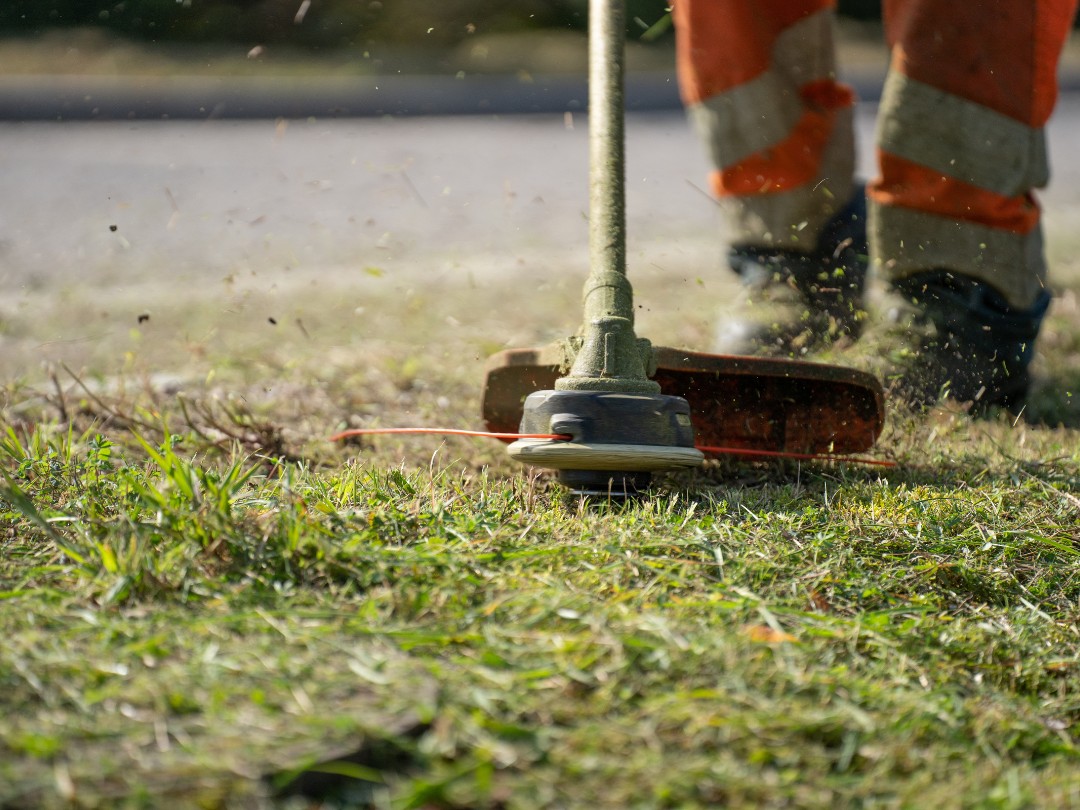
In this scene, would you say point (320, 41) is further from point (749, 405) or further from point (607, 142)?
point (749, 405)

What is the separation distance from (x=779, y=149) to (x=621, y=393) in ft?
4.71

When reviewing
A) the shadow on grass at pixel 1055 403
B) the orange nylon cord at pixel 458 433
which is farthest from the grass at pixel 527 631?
the shadow on grass at pixel 1055 403

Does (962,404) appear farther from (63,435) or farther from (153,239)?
(153,239)

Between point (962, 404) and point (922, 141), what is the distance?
62 centimetres

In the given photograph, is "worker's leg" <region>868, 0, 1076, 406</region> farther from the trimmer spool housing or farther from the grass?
the trimmer spool housing

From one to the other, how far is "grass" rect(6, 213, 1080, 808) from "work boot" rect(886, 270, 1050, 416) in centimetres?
25

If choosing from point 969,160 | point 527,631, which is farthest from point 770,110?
A: point 527,631

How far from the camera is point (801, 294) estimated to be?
2.83 metres

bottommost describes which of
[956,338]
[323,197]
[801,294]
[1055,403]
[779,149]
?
[1055,403]

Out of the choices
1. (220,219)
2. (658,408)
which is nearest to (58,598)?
(658,408)

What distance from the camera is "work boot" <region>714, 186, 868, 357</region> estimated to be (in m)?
2.71

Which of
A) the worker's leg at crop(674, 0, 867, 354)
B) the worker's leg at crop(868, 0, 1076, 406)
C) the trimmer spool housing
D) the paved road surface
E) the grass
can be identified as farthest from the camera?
the paved road surface

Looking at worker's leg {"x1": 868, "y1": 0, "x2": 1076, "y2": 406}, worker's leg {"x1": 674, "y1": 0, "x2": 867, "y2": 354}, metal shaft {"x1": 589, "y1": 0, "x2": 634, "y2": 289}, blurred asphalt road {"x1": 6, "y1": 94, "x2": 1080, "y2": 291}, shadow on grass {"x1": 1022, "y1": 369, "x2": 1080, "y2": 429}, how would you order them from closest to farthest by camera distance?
metal shaft {"x1": 589, "y1": 0, "x2": 634, "y2": 289} < worker's leg {"x1": 868, "y1": 0, "x2": 1076, "y2": 406} < shadow on grass {"x1": 1022, "y1": 369, "x2": 1080, "y2": 429} < worker's leg {"x1": 674, "y1": 0, "x2": 867, "y2": 354} < blurred asphalt road {"x1": 6, "y1": 94, "x2": 1080, "y2": 291}

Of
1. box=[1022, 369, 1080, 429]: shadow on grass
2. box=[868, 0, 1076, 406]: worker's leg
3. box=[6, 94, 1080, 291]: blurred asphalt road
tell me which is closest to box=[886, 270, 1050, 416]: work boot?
box=[868, 0, 1076, 406]: worker's leg
